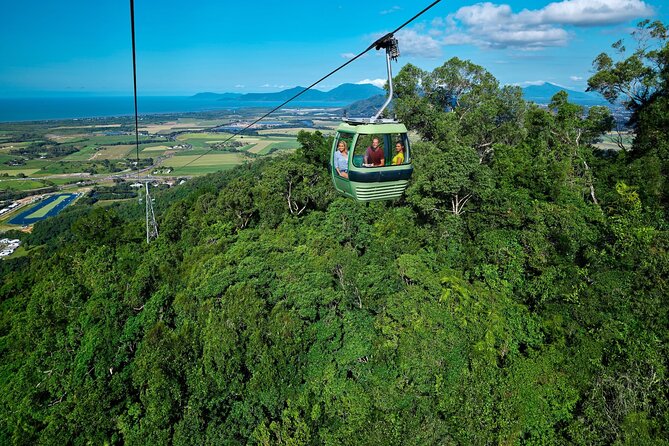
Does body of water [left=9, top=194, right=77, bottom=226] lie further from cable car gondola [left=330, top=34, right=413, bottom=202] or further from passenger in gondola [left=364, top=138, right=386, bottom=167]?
passenger in gondola [left=364, top=138, right=386, bottom=167]

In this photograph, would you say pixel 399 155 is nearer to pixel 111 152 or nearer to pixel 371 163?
pixel 371 163

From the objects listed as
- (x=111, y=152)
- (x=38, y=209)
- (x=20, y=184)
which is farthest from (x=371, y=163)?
(x=111, y=152)

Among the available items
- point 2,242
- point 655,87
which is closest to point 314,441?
point 655,87

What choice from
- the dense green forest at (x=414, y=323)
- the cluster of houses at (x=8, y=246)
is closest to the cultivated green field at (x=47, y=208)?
the cluster of houses at (x=8, y=246)

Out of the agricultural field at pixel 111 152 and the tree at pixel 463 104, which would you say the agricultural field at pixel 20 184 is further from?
the tree at pixel 463 104

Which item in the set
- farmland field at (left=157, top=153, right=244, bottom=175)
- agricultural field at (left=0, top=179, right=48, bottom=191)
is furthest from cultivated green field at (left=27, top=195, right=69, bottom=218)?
farmland field at (left=157, top=153, right=244, bottom=175)

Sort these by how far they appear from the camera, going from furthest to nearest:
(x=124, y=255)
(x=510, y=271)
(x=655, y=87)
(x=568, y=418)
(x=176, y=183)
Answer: (x=176, y=183)
(x=124, y=255)
(x=655, y=87)
(x=510, y=271)
(x=568, y=418)

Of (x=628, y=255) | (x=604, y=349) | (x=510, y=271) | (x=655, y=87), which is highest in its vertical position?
(x=655, y=87)

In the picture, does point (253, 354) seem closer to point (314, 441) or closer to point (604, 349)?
point (314, 441)
